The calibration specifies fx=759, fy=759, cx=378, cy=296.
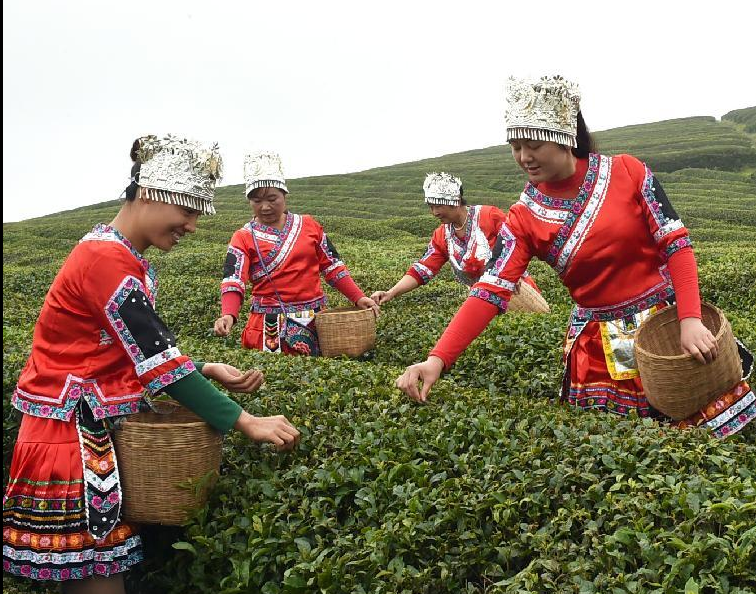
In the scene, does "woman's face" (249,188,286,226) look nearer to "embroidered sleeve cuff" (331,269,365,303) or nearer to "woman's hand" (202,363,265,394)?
"embroidered sleeve cuff" (331,269,365,303)

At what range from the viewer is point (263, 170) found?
5.55 meters

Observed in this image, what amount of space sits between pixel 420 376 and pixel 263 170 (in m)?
2.84

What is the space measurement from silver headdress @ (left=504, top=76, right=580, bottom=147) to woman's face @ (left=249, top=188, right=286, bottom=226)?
107 inches

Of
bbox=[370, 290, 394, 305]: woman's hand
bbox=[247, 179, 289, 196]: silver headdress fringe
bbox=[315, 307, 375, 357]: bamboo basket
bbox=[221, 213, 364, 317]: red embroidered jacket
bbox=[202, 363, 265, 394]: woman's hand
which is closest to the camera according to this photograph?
bbox=[202, 363, 265, 394]: woman's hand

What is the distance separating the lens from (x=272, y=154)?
5.62m

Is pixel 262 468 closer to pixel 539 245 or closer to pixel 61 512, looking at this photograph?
pixel 61 512

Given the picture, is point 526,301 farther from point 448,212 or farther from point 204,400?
point 204,400

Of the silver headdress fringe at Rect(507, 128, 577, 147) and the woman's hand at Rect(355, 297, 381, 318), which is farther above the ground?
the silver headdress fringe at Rect(507, 128, 577, 147)

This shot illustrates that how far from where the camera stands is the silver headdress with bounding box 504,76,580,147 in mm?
3209

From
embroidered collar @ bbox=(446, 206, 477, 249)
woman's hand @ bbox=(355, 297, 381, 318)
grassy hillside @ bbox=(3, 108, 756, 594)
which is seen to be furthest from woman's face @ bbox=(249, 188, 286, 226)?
embroidered collar @ bbox=(446, 206, 477, 249)

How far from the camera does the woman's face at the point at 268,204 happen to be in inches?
224

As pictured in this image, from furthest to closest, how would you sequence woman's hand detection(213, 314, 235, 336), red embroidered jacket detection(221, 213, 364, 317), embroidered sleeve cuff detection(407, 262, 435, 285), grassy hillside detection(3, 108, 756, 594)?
embroidered sleeve cuff detection(407, 262, 435, 285) → red embroidered jacket detection(221, 213, 364, 317) → woman's hand detection(213, 314, 235, 336) → grassy hillside detection(3, 108, 756, 594)

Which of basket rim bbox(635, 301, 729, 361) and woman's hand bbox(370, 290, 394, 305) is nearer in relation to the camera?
basket rim bbox(635, 301, 729, 361)

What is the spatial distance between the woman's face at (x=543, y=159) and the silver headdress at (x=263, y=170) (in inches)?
102
